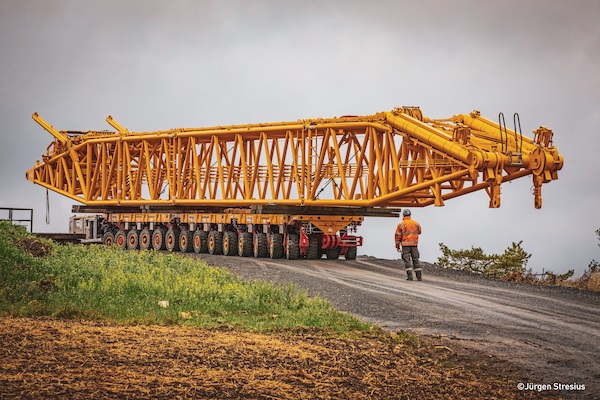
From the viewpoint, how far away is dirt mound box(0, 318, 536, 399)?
944cm

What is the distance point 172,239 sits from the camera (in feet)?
116

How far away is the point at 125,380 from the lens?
962 centimetres

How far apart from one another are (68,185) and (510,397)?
35857mm

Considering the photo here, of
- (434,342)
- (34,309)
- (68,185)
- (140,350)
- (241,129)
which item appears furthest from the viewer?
(68,185)

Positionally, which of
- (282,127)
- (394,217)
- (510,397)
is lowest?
(510,397)

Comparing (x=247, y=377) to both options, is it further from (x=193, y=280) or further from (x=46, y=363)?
(x=193, y=280)

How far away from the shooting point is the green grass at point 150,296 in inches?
579

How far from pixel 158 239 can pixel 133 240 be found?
259 centimetres

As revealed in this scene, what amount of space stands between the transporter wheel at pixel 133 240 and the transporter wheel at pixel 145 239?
1.52 feet

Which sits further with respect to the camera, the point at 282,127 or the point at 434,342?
the point at 282,127

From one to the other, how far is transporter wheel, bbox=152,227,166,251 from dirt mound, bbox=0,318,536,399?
22.5 meters

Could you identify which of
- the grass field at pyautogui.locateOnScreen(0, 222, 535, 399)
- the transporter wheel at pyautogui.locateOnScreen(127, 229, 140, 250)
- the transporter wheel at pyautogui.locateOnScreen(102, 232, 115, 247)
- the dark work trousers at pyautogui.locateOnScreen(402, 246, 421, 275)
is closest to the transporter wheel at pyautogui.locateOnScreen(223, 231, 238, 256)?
the transporter wheel at pyautogui.locateOnScreen(127, 229, 140, 250)

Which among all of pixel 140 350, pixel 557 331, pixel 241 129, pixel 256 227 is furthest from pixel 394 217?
pixel 140 350

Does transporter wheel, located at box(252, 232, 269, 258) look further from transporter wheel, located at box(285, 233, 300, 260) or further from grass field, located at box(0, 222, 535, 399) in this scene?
grass field, located at box(0, 222, 535, 399)
